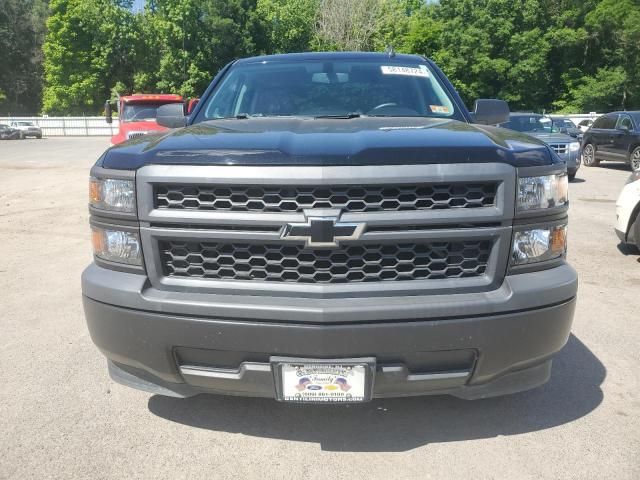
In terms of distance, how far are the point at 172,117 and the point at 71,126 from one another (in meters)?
A: 47.6

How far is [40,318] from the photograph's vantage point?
14.8ft

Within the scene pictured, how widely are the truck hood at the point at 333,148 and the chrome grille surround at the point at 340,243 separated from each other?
0.13 feet

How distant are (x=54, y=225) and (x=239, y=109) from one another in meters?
5.77

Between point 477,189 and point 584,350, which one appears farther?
point 584,350

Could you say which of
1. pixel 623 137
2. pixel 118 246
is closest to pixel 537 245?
pixel 118 246

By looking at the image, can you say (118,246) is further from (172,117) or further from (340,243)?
(172,117)

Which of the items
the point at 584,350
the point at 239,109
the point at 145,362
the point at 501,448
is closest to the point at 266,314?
the point at 145,362

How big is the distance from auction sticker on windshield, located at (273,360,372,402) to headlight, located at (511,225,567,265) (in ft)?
2.69

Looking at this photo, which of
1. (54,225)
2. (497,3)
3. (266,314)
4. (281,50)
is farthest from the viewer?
(281,50)

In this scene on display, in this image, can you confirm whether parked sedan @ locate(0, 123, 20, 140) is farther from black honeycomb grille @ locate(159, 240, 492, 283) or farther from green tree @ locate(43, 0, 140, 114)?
black honeycomb grille @ locate(159, 240, 492, 283)

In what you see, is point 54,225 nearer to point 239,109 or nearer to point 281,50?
point 239,109

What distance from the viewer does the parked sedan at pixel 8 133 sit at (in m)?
39.0

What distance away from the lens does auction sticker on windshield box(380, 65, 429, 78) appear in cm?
400

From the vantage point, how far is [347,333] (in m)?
2.27
